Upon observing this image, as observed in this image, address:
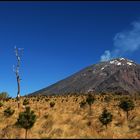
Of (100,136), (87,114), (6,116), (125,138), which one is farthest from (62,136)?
(6,116)

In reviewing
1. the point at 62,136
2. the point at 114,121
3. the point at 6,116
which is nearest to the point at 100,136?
the point at 62,136

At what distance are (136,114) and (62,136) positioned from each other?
31.2ft

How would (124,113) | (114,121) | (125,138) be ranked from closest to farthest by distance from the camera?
1. (125,138)
2. (114,121)
3. (124,113)

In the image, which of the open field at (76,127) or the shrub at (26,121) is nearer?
the open field at (76,127)

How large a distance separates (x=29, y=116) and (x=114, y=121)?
7.78 m

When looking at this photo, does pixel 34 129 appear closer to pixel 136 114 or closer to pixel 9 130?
pixel 9 130

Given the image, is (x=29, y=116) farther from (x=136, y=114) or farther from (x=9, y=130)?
(x=136, y=114)

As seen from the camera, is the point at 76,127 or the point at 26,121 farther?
the point at 76,127

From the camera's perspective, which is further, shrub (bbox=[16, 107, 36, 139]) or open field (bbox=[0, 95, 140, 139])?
shrub (bbox=[16, 107, 36, 139])

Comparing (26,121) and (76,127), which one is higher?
(26,121)

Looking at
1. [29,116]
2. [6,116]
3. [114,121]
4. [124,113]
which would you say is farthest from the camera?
[6,116]

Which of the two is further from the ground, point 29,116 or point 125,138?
point 29,116

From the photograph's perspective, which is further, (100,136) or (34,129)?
(34,129)

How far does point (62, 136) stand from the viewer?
2719 centimetres
